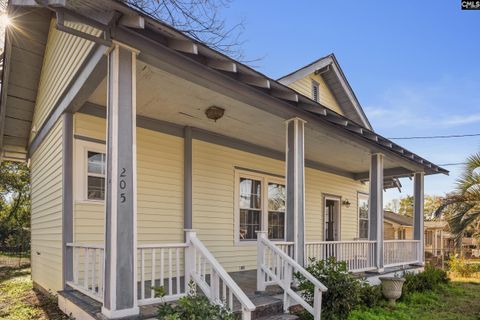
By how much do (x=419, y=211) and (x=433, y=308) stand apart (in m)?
3.89

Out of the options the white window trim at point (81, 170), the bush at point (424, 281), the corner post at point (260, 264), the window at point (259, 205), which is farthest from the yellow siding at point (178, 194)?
the bush at point (424, 281)

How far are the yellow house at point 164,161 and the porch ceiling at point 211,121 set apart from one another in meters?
0.04

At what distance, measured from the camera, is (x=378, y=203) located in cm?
834

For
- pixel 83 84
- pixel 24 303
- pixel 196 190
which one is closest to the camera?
pixel 83 84

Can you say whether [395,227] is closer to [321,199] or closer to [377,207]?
[321,199]

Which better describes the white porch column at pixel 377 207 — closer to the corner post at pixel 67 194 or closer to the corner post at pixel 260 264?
the corner post at pixel 260 264

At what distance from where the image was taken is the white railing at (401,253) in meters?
8.88

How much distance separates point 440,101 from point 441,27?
498 inches

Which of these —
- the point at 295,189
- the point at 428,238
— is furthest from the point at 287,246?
the point at 428,238

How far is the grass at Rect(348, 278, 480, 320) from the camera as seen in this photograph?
20.0 feet

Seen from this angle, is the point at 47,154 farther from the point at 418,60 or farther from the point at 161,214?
the point at 418,60

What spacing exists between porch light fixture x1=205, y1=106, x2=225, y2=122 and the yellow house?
2 cm

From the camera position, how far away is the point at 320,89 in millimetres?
11094

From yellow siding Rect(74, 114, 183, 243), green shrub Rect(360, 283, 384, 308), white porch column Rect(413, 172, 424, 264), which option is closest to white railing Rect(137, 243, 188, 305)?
yellow siding Rect(74, 114, 183, 243)
